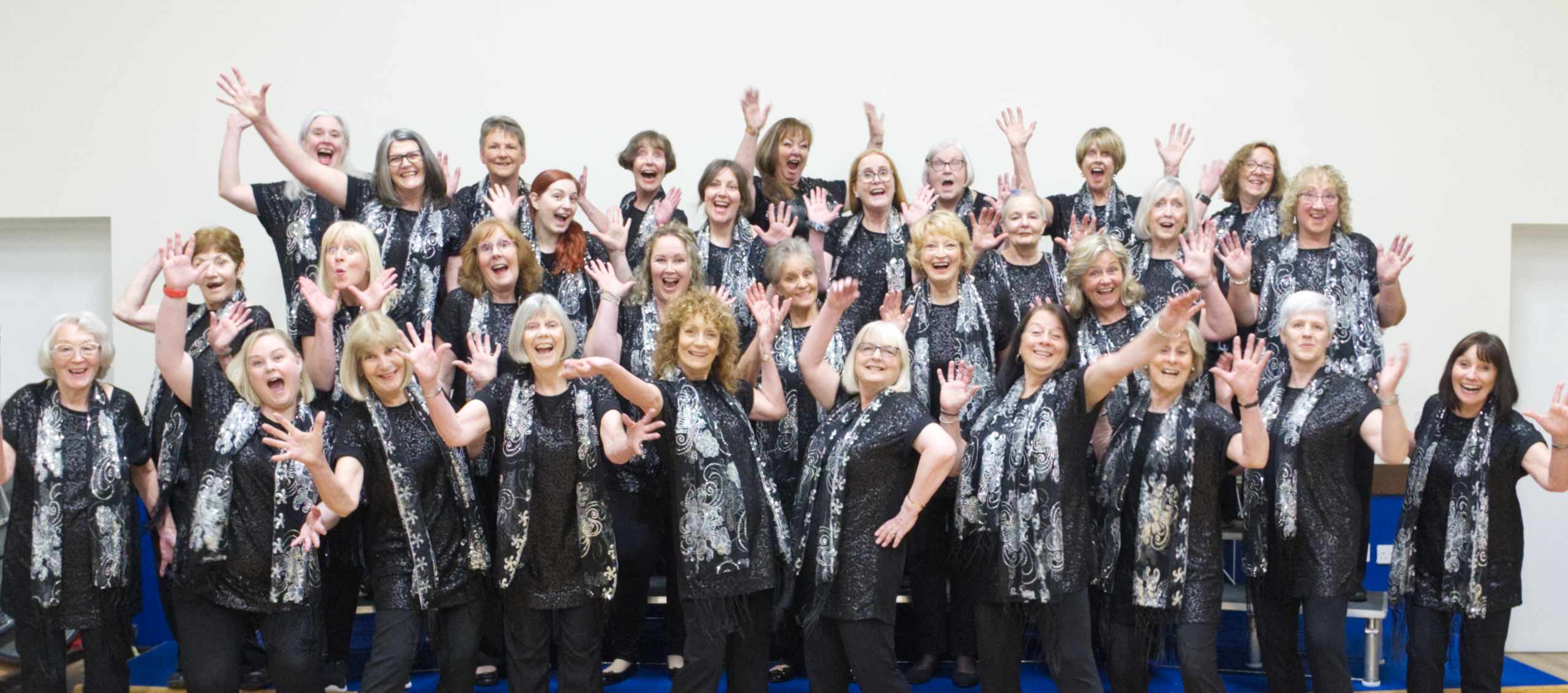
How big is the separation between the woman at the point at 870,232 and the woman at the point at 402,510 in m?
1.51

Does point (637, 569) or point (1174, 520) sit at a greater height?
point (1174, 520)

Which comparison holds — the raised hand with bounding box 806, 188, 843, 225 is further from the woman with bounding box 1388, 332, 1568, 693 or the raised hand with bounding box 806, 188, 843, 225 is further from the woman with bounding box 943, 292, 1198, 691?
the woman with bounding box 1388, 332, 1568, 693

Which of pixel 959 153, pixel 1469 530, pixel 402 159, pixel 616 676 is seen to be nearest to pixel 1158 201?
pixel 959 153

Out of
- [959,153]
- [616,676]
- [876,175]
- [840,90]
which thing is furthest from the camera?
[840,90]

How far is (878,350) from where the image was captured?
11.8 feet

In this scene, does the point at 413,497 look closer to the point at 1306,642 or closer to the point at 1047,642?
the point at 1047,642

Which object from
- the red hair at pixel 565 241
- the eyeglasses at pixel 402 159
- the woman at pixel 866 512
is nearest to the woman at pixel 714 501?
the woman at pixel 866 512

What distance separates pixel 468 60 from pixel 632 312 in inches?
89.2

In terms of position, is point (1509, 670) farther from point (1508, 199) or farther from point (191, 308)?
point (191, 308)

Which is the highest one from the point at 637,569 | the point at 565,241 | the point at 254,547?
the point at 565,241

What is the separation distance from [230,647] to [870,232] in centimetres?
248

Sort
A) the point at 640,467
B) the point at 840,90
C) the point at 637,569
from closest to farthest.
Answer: the point at 640,467
the point at 637,569
the point at 840,90

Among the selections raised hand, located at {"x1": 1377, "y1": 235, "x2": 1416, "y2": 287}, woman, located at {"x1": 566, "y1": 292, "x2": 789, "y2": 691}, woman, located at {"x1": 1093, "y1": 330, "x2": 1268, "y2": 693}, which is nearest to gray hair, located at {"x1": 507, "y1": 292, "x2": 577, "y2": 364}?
woman, located at {"x1": 566, "y1": 292, "x2": 789, "y2": 691}

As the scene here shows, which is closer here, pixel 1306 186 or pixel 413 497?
pixel 413 497
